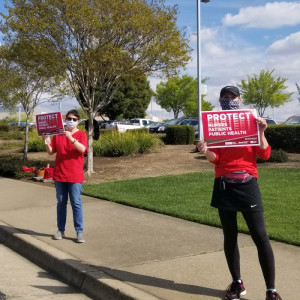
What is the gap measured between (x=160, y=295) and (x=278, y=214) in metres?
3.73

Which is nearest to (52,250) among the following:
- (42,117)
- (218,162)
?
(42,117)

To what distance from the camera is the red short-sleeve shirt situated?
6281 millimetres

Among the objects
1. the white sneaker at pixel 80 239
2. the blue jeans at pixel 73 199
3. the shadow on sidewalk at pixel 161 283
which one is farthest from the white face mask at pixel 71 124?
the shadow on sidewalk at pixel 161 283

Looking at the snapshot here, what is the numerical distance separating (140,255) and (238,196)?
6.67ft

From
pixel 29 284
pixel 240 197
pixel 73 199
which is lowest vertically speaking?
pixel 29 284

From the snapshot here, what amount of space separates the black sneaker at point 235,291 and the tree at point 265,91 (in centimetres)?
4572

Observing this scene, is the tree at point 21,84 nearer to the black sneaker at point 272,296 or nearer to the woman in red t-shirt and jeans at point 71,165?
the woman in red t-shirt and jeans at point 71,165

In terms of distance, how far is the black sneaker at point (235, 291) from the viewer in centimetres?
418

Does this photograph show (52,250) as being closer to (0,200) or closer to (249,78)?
(0,200)

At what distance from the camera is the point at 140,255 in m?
5.68

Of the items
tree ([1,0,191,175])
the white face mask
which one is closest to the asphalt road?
the white face mask

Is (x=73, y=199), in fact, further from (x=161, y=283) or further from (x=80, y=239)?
(x=161, y=283)

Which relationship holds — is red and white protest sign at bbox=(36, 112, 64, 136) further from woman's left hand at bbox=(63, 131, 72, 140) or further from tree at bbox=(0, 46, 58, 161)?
tree at bbox=(0, 46, 58, 161)

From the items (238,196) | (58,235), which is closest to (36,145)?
(58,235)
